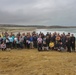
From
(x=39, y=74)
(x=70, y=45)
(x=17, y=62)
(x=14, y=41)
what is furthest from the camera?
(x=14, y=41)

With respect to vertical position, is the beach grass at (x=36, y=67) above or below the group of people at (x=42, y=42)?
below

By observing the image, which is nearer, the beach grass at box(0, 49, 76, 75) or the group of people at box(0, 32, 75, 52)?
the beach grass at box(0, 49, 76, 75)

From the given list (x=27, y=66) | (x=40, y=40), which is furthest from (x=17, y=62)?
(x=40, y=40)

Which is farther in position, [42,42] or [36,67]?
[42,42]

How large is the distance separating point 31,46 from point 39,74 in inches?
338

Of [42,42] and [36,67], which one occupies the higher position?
[42,42]

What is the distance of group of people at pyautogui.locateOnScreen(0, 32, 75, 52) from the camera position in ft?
53.2

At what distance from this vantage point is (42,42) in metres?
16.6

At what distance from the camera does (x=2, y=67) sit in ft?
35.0

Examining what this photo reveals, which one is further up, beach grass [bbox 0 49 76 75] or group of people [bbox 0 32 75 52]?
group of people [bbox 0 32 75 52]

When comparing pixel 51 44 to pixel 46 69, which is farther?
pixel 51 44

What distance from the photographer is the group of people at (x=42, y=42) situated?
16219mm

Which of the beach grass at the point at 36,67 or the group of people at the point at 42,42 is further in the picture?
the group of people at the point at 42,42

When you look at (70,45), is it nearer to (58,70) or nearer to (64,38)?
(64,38)
